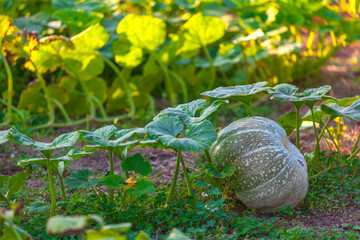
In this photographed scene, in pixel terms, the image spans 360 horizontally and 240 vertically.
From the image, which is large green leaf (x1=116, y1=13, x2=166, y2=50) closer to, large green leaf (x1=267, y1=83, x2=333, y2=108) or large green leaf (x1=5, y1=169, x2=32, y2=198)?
large green leaf (x1=267, y1=83, x2=333, y2=108)

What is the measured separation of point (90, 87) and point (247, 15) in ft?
5.89

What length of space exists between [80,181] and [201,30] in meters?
2.17

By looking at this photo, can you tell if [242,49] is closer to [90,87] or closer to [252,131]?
[90,87]

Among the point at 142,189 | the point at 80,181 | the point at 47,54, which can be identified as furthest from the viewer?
the point at 47,54

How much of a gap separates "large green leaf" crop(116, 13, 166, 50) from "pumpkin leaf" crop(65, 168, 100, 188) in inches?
70.7

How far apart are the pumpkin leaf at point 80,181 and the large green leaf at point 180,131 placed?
0.40 metres

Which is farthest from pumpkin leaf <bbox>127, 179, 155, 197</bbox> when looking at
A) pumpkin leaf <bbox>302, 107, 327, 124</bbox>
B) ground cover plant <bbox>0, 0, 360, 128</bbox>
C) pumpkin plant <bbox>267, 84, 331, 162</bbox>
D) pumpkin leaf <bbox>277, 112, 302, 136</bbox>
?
ground cover plant <bbox>0, 0, 360, 128</bbox>

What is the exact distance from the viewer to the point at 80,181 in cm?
233

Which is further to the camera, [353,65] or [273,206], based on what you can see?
[353,65]

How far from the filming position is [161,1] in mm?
5223

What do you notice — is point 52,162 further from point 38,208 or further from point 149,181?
point 149,181

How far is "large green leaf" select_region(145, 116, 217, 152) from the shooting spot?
2.06 metres

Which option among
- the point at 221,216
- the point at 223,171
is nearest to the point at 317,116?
the point at 223,171

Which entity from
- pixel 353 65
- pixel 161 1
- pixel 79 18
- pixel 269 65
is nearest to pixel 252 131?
pixel 79 18
